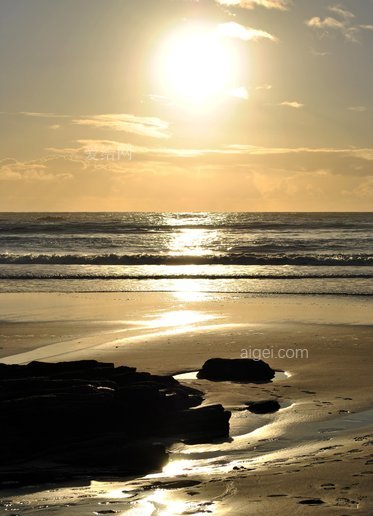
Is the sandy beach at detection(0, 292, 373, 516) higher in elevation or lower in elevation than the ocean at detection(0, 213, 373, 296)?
lower

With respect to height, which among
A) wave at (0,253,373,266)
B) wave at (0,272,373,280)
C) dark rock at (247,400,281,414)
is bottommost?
dark rock at (247,400,281,414)

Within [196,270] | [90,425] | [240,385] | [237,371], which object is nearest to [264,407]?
[240,385]

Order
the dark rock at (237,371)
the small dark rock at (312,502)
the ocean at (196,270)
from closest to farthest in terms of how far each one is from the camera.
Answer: the small dark rock at (312,502), the dark rock at (237,371), the ocean at (196,270)

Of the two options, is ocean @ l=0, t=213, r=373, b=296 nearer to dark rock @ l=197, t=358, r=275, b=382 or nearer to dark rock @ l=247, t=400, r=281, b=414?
dark rock @ l=197, t=358, r=275, b=382

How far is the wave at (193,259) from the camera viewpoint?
142 feet

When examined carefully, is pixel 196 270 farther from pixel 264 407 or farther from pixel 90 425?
pixel 90 425

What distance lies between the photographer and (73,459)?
7758 mm

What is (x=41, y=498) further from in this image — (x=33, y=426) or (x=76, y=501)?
(x=33, y=426)

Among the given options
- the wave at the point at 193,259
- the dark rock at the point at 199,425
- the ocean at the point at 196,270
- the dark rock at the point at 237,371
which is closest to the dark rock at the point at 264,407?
the dark rock at the point at 199,425

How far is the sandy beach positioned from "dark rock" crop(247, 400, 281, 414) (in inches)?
5.4

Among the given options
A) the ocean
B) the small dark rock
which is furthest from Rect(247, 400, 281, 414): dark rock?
the ocean

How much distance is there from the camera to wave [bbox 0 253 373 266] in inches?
1706

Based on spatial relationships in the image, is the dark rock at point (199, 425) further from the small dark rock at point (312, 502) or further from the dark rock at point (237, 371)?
the dark rock at point (237, 371)

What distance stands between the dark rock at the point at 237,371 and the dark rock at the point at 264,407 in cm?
161
